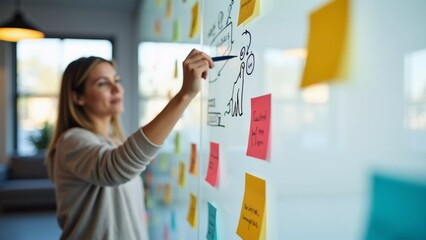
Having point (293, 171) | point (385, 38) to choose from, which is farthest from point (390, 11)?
point (293, 171)

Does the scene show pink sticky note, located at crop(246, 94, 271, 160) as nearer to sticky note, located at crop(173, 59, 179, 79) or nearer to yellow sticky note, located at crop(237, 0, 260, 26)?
yellow sticky note, located at crop(237, 0, 260, 26)

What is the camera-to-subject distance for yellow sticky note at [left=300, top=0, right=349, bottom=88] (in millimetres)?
443

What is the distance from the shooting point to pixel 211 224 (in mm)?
1034

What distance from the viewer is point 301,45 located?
0.54m

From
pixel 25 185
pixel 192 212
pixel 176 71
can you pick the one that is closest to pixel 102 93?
pixel 176 71

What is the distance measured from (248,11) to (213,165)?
→ 1.42ft

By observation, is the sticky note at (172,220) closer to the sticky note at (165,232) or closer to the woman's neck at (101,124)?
the sticky note at (165,232)

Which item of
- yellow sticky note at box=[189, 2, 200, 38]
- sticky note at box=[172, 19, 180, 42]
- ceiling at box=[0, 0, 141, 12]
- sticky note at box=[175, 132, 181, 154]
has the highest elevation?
ceiling at box=[0, 0, 141, 12]

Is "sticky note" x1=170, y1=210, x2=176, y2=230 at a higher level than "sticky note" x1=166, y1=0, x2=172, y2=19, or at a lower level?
lower

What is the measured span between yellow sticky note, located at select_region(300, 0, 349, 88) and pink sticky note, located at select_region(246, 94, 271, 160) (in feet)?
0.49

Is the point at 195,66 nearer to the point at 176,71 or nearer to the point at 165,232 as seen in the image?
the point at 176,71

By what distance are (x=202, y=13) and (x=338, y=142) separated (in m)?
0.85

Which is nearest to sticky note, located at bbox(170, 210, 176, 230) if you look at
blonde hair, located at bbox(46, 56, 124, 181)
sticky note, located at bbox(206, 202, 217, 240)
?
blonde hair, located at bbox(46, 56, 124, 181)

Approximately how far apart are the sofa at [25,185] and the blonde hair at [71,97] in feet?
12.3
